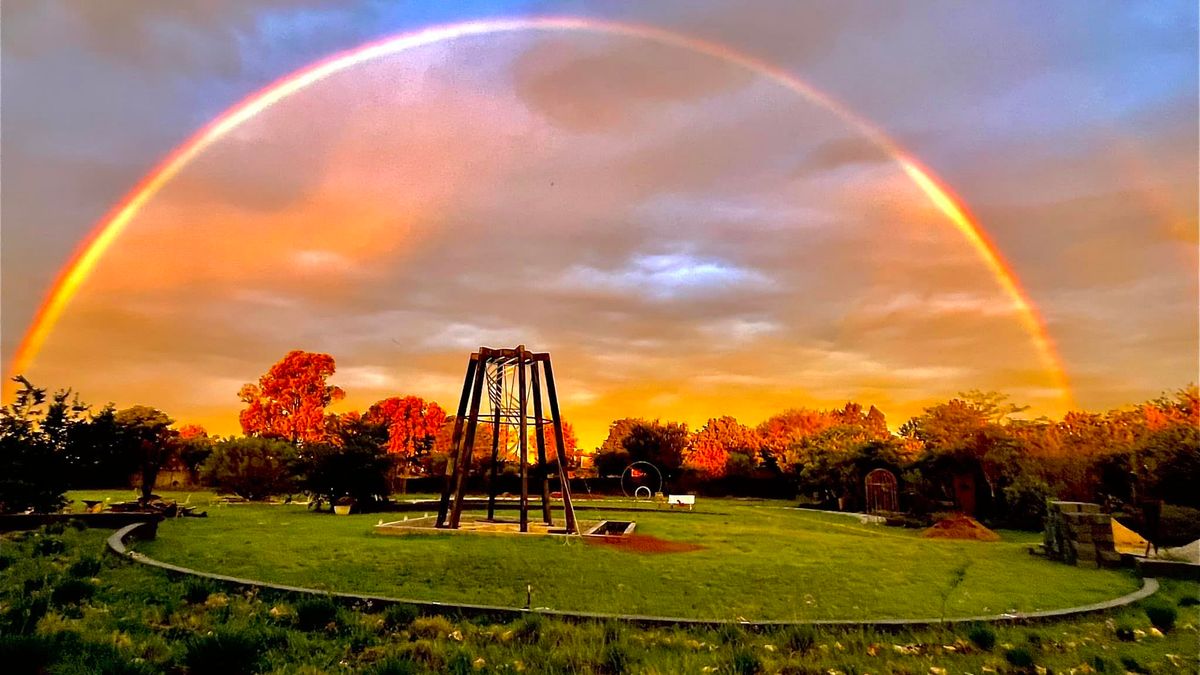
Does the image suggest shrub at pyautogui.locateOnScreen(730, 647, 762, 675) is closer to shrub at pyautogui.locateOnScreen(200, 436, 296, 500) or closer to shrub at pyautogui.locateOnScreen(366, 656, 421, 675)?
shrub at pyautogui.locateOnScreen(366, 656, 421, 675)

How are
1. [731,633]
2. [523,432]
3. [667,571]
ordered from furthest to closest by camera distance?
1. [523,432]
2. [667,571]
3. [731,633]

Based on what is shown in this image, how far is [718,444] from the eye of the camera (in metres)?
61.7

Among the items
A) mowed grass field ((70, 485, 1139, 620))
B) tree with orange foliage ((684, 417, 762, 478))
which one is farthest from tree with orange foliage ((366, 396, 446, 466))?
mowed grass field ((70, 485, 1139, 620))

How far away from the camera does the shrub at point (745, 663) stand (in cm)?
531

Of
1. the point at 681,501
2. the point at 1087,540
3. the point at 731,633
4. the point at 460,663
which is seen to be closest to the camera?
the point at 460,663

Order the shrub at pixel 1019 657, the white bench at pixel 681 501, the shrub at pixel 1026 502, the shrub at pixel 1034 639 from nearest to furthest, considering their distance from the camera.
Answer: the shrub at pixel 1019 657, the shrub at pixel 1034 639, the shrub at pixel 1026 502, the white bench at pixel 681 501

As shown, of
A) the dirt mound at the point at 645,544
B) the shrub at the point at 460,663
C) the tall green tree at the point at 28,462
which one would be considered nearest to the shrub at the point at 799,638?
the shrub at the point at 460,663

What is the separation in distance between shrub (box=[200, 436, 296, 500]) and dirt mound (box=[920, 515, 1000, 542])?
896 inches

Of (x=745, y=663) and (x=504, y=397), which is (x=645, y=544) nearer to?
(x=504, y=397)

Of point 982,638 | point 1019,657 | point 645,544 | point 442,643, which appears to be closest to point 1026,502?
point 645,544

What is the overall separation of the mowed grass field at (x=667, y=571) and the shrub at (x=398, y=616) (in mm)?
1726

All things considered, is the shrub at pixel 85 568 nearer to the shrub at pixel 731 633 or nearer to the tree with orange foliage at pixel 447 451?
the shrub at pixel 731 633

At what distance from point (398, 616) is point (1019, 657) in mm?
5296

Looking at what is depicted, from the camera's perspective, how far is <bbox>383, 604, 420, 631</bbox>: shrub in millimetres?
6504
